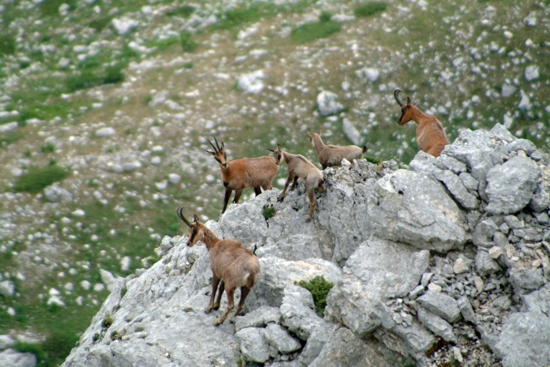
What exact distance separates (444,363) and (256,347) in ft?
12.7

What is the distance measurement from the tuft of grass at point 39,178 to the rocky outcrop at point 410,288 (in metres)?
13.1

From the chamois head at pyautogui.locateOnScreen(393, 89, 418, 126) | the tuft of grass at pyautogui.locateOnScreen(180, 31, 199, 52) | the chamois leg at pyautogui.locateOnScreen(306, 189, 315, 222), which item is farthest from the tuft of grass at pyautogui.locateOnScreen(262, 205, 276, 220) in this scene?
the tuft of grass at pyautogui.locateOnScreen(180, 31, 199, 52)

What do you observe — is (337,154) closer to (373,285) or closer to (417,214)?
(417,214)

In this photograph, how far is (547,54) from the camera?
99.1 feet

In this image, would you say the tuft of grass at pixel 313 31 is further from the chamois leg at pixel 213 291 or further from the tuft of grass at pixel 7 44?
the chamois leg at pixel 213 291

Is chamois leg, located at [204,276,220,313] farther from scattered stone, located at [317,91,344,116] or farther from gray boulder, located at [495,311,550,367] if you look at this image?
scattered stone, located at [317,91,344,116]

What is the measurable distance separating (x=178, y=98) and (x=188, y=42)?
5.18 m

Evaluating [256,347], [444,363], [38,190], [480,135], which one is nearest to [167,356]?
[256,347]

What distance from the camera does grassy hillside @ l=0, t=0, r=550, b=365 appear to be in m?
24.9

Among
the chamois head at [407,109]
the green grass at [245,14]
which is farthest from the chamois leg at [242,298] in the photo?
the green grass at [245,14]

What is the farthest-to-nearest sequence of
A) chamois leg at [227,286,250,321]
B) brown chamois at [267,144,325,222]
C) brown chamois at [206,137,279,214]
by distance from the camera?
brown chamois at [206,137,279,214]
brown chamois at [267,144,325,222]
chamois leg at [227,286,250,321]

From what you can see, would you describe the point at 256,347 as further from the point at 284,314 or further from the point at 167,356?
the point at 167,356

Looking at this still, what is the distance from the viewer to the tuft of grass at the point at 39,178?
87.0ft

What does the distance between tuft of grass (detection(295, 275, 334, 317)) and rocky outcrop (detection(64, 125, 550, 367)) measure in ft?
0.69
